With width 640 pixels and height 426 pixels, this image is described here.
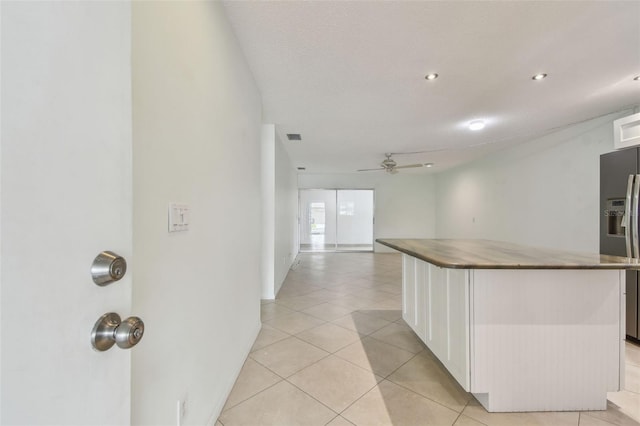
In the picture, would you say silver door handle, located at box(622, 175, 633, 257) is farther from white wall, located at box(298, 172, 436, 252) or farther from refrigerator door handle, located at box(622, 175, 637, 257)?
white wall, located at box(298, 172, 436, 252)

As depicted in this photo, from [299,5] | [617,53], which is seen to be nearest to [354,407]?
[299,5]

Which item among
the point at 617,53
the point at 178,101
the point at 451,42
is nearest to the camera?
the point at 178,101

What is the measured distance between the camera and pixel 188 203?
49.7 inches

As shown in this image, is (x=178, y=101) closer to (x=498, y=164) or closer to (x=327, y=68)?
(x=327, y=68)

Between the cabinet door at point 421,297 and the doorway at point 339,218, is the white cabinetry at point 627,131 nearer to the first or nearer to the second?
the cabinet door at point 421,297

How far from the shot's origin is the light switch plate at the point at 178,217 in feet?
3.67

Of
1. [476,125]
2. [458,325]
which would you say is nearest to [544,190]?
[476,125]

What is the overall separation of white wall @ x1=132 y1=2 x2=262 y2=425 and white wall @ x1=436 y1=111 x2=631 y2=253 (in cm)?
450

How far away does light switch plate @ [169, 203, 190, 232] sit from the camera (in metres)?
1.12

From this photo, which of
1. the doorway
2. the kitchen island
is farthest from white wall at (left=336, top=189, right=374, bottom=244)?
the kitchen island

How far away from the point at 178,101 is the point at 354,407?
1.94 metres

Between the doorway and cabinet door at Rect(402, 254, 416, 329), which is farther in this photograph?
the doorway

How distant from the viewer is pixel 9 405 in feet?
1.27

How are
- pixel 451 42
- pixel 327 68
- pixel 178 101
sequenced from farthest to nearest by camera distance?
pixel 327 68
pixel 451 42
pixel 178 101
